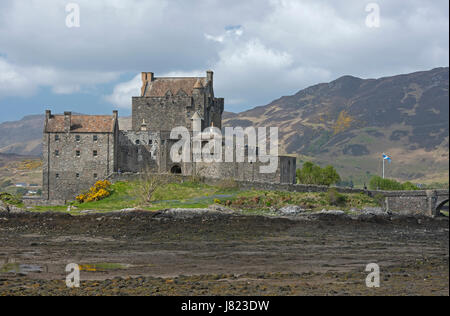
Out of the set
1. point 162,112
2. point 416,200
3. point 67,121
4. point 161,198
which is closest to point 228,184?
point 161,198

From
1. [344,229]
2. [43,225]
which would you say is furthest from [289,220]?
[43,225]

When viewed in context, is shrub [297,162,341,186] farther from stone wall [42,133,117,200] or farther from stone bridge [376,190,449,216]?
stone wall [42,133,117,200]

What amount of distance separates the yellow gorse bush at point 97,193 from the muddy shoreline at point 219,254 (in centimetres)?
773

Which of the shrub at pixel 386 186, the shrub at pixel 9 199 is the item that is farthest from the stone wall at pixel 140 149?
the shrub at pixel 386 186

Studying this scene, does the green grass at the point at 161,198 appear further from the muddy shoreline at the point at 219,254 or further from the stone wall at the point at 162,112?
the stone wall at the point at 162,112

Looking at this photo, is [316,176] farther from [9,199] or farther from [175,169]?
[9,199]

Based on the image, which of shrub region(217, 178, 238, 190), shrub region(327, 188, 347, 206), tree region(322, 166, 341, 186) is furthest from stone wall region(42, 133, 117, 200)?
tree region(322, 166, 341, 186)

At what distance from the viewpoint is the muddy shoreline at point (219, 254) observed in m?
20.5

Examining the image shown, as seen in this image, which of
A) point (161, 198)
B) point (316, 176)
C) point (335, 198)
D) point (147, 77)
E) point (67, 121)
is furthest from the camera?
point (147, 77)

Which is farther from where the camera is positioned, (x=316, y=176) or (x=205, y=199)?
(x=316, y=176)

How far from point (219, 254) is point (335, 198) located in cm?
2520

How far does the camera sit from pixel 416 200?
5834 centimetres

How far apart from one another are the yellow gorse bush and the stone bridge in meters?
24.3

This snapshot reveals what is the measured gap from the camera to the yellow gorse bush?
5122 cm
